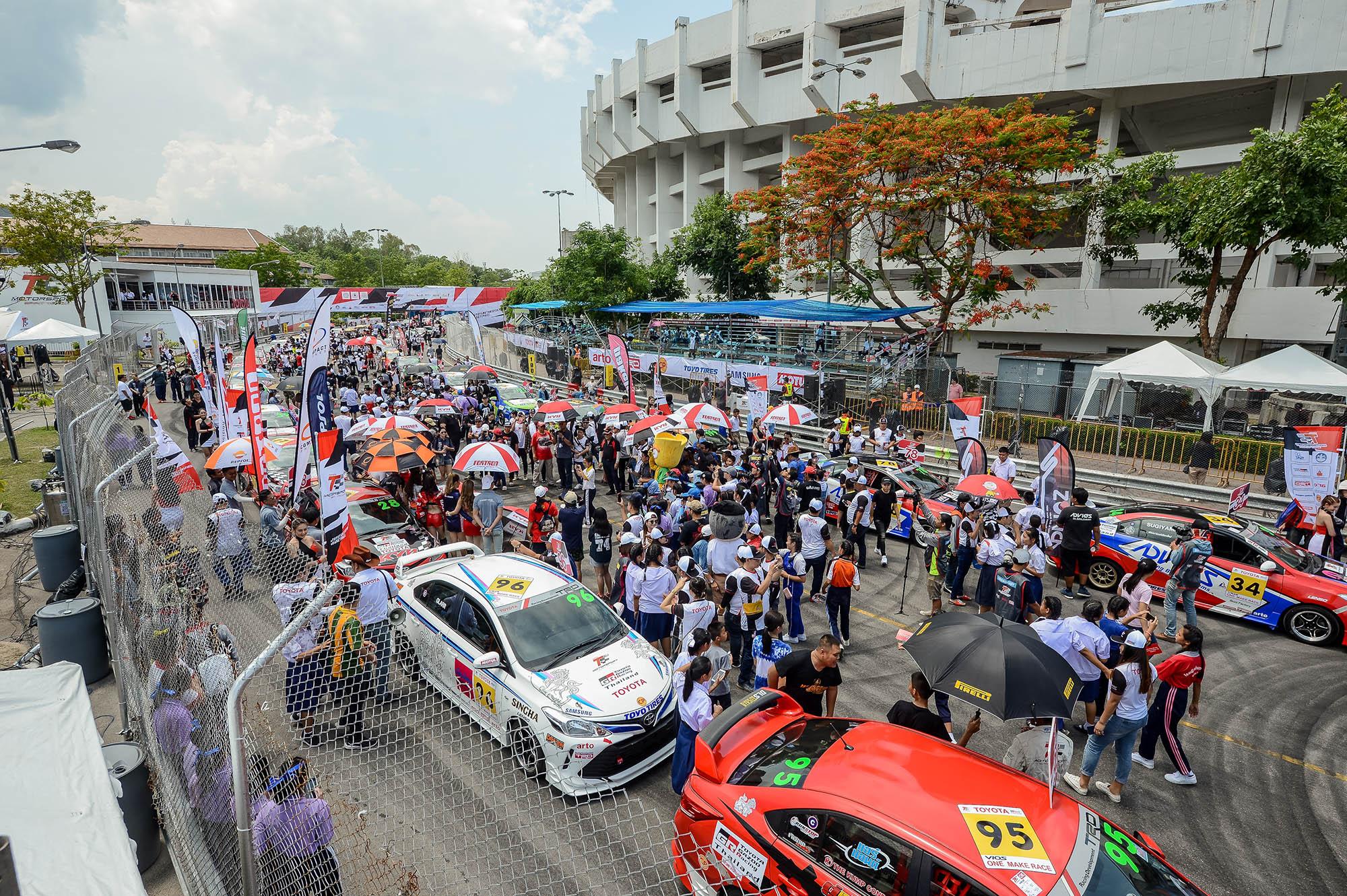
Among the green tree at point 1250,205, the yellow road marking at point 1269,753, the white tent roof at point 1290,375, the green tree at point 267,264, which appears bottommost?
the yellow road marking at point 1269,753

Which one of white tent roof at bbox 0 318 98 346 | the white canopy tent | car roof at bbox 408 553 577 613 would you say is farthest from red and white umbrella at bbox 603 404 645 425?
white tent roof at bbox 0 318 98 346

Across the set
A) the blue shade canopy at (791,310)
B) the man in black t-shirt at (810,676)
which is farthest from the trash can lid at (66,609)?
the blue shade canopy at (791,310)

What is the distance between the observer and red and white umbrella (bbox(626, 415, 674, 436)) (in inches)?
575

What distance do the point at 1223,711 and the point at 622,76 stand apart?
53.3m

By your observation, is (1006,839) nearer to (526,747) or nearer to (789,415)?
(526,747)

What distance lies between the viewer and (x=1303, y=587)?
9.32 m

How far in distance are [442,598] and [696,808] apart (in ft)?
12.2

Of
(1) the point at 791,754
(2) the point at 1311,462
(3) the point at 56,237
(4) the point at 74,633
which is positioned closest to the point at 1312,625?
(2) the point at 1311,462

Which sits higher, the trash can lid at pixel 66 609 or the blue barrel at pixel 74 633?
the trash can lid at pixel 66 609

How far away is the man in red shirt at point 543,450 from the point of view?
1673 cm

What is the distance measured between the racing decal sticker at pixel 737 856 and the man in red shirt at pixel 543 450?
506 inches

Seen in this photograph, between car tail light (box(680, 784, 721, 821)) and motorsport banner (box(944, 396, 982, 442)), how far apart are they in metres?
10.3

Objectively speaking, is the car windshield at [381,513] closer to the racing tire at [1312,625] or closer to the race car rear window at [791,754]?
the race car rear window at [791,754]

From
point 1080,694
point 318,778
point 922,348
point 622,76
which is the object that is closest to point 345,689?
point 318,778
